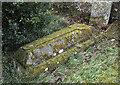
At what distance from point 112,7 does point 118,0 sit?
0.34 metres

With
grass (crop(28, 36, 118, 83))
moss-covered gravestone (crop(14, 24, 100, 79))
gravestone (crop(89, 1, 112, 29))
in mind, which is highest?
gravestone (crop(89, 1, 112, 29))

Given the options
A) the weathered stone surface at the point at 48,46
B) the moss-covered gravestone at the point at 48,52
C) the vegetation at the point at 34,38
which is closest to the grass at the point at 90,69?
the vegetation at the point at 34,38

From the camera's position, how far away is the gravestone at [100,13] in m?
4.46

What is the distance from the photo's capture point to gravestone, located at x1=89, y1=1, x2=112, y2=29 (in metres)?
4.46

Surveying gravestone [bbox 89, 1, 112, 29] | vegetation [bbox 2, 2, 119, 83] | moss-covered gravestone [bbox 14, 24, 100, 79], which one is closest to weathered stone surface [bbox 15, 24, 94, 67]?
moss-covered gravestone [bbox 14, 24, 100, 79]

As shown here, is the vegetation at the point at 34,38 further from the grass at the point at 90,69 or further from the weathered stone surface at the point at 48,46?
the weathered stone surface at the point at 48,46

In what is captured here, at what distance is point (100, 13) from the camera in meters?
4.51

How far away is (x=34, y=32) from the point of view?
3.33 meters

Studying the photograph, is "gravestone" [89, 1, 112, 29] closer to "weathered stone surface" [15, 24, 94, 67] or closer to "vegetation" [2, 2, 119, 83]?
"weathered stone surface" [15, 24, 94, 67]

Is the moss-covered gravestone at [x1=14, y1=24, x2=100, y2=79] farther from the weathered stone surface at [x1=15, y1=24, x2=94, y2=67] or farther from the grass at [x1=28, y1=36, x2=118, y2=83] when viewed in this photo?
the grass at [x1=28, y1=36, x2=118, y2=83]

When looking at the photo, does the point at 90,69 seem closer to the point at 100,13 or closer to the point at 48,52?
the point at 48,52

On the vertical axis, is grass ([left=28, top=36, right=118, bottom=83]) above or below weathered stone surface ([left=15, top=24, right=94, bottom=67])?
below

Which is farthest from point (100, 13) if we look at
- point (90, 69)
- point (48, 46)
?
point (48, 46)

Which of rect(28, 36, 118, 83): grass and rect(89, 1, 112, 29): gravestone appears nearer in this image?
rect(28, 36, 118, 83): grass
